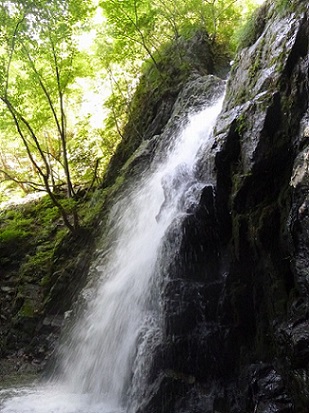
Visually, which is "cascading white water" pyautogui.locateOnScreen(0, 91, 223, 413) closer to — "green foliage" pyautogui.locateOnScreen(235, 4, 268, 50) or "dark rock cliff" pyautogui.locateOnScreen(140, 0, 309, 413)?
"dark rock cliff" pyautogui.locateOnScreen(140, 0, 309, 413)

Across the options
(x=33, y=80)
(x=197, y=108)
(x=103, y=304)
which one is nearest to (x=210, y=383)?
(x=103, y=304)

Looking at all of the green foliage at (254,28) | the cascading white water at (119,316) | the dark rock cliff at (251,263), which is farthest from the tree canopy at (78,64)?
the dark rock cliff at (251,263)

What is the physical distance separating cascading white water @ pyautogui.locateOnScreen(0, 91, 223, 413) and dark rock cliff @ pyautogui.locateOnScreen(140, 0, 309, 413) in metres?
0.70

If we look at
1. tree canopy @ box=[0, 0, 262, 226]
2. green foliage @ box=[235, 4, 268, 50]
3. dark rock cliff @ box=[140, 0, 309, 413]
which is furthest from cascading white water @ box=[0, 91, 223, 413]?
tree canopy @ box=[0, 0, 262, 226]

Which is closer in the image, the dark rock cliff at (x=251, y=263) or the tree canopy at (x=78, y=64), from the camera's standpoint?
the dark rock cliff at (x=251, y=263)

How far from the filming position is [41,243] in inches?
443

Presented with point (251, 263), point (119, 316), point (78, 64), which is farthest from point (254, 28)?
point (119, 316)

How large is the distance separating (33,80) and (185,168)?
5.55 m

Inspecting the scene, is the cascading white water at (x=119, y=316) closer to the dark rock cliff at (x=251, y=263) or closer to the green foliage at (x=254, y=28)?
the dark rock cliff at (x=251, y=263)

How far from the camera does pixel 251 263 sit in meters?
5.28

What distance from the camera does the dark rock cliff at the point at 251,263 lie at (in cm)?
443

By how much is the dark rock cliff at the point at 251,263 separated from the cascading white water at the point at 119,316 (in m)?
0.70

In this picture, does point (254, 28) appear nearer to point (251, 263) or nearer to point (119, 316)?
point (251, 263)

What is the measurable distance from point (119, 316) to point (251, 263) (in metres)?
2.57
